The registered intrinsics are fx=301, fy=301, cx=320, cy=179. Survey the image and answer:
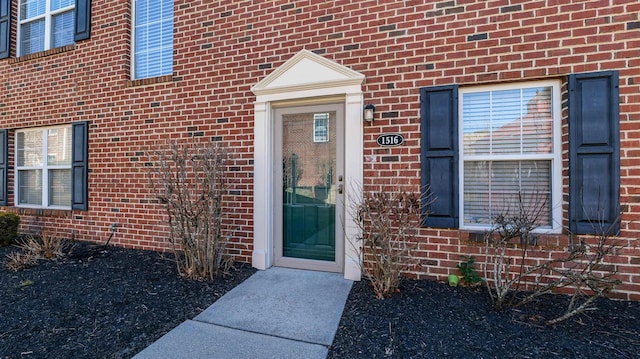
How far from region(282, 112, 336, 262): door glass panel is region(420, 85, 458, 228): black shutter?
3.57 feet

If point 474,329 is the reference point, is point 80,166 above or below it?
above

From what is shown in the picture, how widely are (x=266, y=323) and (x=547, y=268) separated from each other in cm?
246

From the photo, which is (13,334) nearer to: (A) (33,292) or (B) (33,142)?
(A) (33,292)

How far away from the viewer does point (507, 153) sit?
3.23 meters

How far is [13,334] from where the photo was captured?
236 cm

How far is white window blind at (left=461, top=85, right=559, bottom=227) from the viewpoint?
3150 millimetres

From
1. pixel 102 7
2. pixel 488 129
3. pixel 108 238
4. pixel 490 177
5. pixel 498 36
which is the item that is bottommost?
pixel 108 238

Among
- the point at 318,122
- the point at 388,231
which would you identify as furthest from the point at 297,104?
the point at 388,231

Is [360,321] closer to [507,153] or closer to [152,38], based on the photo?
[507,153]

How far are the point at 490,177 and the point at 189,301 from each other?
3388 millimetres

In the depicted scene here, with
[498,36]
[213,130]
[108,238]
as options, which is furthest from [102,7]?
[498,36]

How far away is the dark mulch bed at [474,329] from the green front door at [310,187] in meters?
0.97

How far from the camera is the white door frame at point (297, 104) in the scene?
11.3 ft

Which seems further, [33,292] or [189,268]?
[189,268]
